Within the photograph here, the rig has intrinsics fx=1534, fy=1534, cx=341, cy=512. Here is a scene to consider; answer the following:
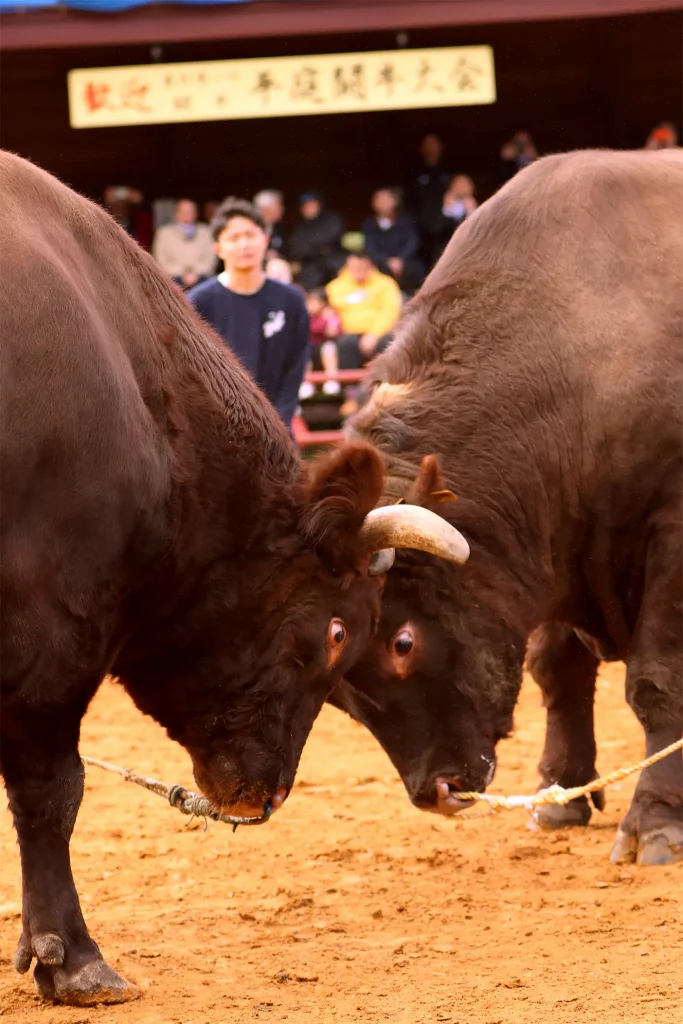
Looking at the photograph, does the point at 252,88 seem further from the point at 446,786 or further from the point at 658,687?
the point at 446,786

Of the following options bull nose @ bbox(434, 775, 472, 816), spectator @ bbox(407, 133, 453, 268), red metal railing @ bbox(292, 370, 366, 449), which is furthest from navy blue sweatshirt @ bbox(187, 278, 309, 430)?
spectator @ bbox(407, 133, 453, 268)

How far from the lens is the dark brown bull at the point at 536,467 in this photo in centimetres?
549

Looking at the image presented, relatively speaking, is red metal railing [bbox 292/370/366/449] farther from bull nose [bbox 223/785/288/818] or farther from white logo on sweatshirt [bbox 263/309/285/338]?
bull nose [bbox 223/785/288/818]

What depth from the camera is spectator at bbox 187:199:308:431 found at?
27.1 ft

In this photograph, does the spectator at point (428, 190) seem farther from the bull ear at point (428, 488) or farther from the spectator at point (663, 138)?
the bull ear at point (428, 488)

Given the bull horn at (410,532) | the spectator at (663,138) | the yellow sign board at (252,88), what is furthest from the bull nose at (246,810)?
the spectator at (663,138)

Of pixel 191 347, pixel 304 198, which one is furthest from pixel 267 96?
pixel 191 347

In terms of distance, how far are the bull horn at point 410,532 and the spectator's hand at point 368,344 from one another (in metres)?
9.79

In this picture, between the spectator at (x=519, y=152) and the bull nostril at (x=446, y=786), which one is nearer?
the bull nostril at (x=446, y=786)

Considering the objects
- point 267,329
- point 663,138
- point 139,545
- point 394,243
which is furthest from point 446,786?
point 663,138

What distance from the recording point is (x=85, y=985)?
4340 millimetres

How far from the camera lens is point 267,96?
14.8 m

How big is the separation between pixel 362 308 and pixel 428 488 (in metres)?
9.98

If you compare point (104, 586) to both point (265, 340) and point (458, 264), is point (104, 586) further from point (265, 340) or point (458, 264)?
point (265, 340)
